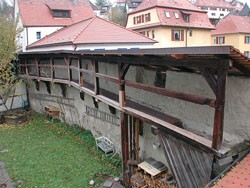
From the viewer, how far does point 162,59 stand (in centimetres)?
504

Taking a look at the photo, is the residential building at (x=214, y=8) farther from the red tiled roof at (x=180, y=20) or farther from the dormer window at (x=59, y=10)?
the dormer window at (x=59, y=10)

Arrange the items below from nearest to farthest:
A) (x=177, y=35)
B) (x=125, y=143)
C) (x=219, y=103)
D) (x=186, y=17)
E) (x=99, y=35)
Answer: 1. (x=219, y=103)
2. (x=125, y=143)
3. (x=99, y=35)
4. (x=177, y=35)
5. (x=186, y=17)

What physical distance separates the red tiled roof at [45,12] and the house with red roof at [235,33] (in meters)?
18.4

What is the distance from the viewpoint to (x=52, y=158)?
9648mm

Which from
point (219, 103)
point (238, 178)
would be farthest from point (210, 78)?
point (238, 178)

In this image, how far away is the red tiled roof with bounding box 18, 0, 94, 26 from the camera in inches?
924

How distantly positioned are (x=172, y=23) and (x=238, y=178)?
27.1 m

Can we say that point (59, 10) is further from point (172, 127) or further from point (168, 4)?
point (172, 127)

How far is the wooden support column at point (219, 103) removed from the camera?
3.82m

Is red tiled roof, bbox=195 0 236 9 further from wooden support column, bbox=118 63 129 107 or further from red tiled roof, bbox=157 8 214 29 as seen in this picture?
wooden support column, bbox=118 63 129 107

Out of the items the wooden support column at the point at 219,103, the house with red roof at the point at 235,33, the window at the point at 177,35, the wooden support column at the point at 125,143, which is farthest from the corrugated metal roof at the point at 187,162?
the house with red roof at the point at 235,33

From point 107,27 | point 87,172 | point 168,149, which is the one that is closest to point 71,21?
point 107,27

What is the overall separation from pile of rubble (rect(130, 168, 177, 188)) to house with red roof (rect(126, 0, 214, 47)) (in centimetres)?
2160

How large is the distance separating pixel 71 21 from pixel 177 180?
22764 millimetres
